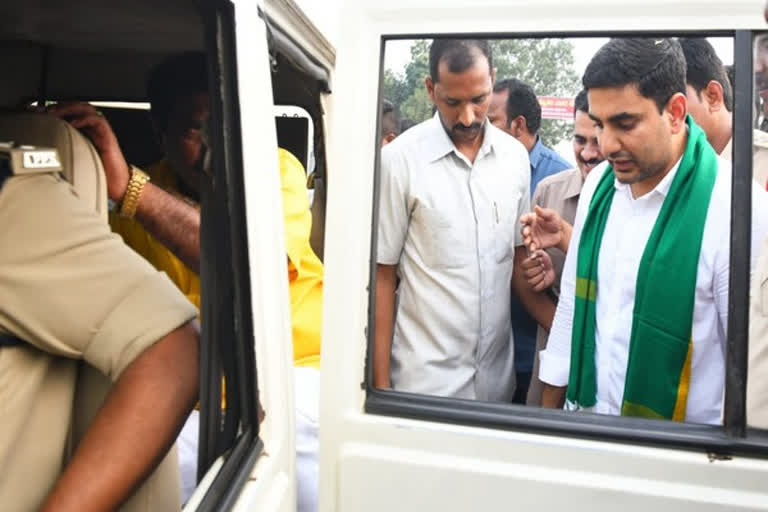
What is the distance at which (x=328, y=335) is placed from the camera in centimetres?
150

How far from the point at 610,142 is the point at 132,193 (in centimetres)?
121

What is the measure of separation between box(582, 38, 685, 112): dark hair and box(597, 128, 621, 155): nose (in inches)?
4.5

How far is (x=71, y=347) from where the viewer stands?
1.21 meters

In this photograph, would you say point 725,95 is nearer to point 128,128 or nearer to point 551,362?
point 551,362

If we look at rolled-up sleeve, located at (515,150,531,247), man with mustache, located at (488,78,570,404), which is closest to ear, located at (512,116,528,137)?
man with mustache, located at (488,78,570,404)

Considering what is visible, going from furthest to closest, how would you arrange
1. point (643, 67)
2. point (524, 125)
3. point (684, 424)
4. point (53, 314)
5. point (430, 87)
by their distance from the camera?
point (524, 125)
point (430, 87)
point (643, 67)
point (684, 424)
point (53, 314)

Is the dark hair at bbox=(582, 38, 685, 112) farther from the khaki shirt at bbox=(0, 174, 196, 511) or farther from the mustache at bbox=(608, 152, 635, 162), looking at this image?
the khaki shirt at bbox=(0, 174, 196, 511)

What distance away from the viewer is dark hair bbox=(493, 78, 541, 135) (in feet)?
10.6

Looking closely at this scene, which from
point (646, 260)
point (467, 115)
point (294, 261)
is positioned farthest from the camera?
point (294, 261)

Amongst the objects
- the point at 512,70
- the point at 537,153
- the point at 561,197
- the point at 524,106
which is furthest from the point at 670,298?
the point at 524,106

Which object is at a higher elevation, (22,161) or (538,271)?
(22,161)

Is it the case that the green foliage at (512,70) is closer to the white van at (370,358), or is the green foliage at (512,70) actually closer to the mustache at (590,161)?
the white van at (370,358)

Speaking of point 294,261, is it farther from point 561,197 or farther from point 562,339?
point 561,197

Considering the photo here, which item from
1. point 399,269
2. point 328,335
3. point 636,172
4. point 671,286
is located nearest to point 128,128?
point 399,269
